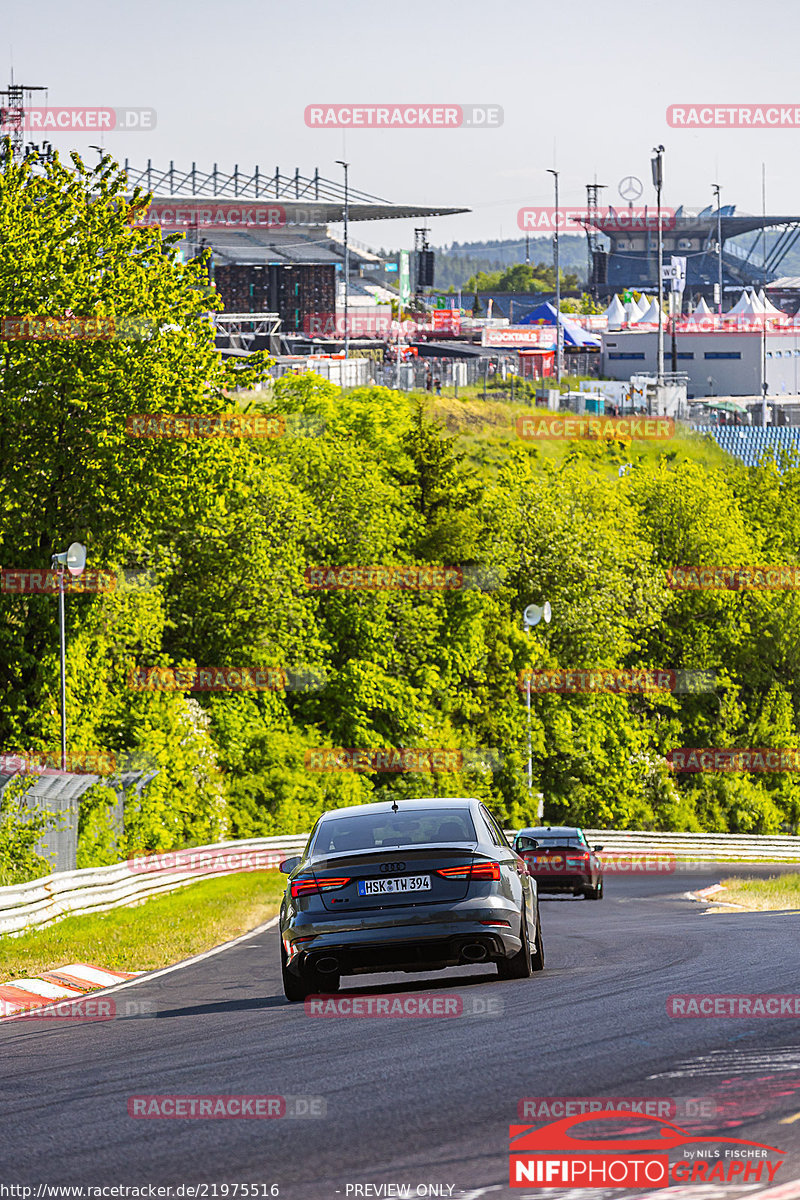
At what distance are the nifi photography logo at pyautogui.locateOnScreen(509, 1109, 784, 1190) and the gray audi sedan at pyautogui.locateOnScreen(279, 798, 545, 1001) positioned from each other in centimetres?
409

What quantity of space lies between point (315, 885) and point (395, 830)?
2.57 feet

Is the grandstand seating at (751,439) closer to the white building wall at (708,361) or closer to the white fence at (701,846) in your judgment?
the white building wall at (708,361)

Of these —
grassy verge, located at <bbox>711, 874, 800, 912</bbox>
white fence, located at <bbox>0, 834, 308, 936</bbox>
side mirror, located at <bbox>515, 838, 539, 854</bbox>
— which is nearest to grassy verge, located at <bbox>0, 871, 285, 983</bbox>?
white fence, located at <bbox>0, 834, 308, 936</bbox>

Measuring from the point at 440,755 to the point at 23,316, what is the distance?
84.0ft

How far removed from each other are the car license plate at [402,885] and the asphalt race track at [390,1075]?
89 cm

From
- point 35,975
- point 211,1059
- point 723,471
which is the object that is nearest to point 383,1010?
point 211,1059

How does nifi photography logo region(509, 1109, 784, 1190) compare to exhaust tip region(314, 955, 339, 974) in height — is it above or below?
above

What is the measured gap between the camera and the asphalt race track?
6520 mm

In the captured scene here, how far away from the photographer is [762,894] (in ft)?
96.5

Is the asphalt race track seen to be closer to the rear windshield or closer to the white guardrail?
the rear windshield

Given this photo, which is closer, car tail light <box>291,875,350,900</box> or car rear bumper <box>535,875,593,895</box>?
car tail light <box>291,875,350,900</box>

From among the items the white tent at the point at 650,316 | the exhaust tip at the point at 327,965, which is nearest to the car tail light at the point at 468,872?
the exhaust tip at the point at 327,965

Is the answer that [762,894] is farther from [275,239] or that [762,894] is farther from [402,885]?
[275,239]

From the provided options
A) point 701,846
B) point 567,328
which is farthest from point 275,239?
point 701,846
